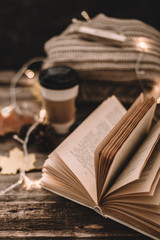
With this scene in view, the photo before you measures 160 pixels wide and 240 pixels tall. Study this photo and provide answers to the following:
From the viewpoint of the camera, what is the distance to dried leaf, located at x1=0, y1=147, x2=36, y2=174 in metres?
0.70

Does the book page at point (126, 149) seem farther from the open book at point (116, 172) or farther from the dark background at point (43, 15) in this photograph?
the dark background at point (43, 15)

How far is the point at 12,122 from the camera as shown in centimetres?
Answer: 88

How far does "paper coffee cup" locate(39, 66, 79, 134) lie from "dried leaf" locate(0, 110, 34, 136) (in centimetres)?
12

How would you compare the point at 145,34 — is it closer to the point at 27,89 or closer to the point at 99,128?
the point at 99,128

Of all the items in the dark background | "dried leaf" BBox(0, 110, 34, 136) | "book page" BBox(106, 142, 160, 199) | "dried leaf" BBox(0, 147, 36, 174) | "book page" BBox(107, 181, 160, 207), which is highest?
the dark background

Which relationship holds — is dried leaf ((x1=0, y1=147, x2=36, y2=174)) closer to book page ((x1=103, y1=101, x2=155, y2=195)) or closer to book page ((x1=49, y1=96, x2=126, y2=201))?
book page ((x1=49, y1=96, x2=126, y2=201))

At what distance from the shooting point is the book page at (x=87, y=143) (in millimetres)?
556

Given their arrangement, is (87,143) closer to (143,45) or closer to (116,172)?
(116,172)

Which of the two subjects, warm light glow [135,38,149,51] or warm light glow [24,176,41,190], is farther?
warm light glow [135,38,149,51]

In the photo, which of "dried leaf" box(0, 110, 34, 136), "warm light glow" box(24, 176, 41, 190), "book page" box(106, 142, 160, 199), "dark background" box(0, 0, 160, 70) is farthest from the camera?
"dark background" box(0, 0, 160, 70)

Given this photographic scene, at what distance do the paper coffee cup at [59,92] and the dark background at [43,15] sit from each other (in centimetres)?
53

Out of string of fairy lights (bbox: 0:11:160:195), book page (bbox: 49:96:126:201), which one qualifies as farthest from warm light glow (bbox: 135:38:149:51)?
book page (bbox: 49:96:126:201)

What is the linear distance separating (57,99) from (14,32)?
0.68m

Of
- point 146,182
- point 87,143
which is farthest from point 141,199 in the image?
point 87,143
